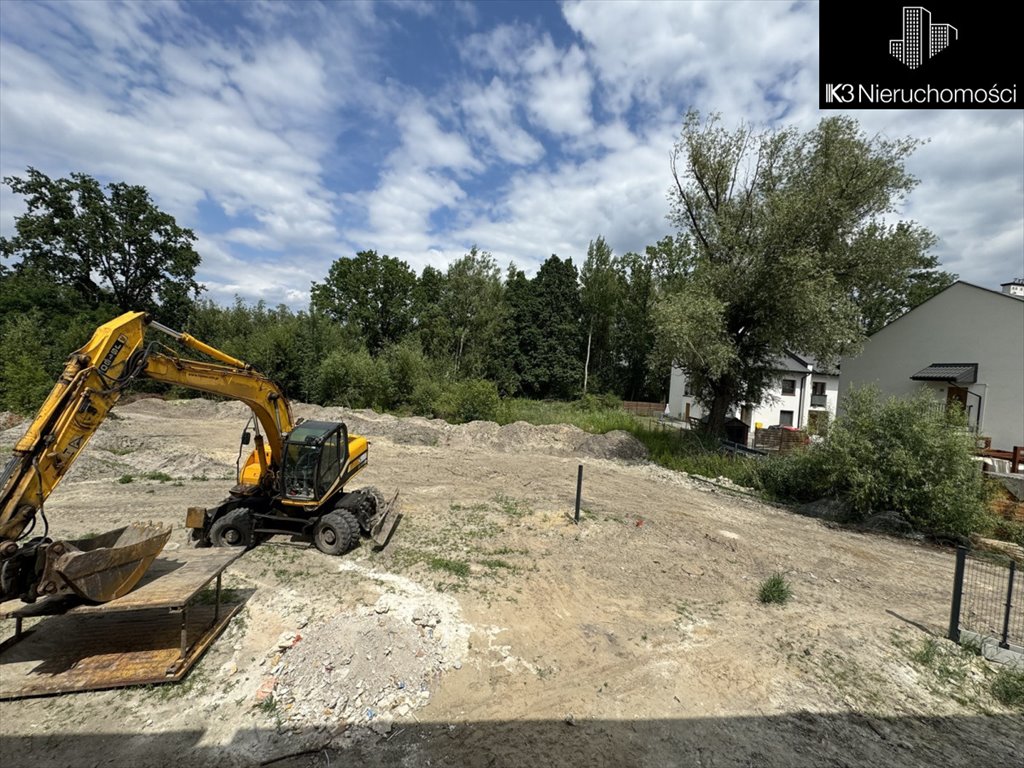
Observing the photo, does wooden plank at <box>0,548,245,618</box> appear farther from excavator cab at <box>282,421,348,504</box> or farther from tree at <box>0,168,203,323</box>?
tree at <box>0,168,203,323</box>

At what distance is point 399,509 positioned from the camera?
32.3 feet

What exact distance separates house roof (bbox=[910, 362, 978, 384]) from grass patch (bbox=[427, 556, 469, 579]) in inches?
742

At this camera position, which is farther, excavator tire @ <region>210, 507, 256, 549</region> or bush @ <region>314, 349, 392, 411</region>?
bush @ <region>314, 349, 392, 411</region>

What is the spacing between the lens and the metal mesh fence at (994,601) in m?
A: 6.01

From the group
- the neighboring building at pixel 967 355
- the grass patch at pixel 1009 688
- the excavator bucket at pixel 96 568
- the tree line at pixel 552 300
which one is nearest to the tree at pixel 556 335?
the tree line at pixel 552 300

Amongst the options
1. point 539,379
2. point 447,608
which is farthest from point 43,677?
point 539,379

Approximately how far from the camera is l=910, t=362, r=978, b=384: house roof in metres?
15.9

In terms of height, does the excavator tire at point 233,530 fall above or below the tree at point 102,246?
below

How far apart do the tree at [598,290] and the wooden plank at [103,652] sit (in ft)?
121

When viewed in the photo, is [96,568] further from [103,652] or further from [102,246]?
[102,246]

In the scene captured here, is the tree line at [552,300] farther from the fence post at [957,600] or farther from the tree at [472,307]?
the fence post at [957,600]

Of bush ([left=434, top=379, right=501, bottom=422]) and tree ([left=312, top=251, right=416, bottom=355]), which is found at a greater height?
tree ([left=312, top=251, right=416, bottom=355])

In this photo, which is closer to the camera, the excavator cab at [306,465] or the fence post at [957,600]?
the fence post at [957,600]

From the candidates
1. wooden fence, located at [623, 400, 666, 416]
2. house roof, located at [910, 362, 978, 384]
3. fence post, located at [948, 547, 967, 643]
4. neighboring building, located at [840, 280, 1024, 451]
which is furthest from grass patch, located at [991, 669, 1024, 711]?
wooden fence, located at [623, 400, 666, 416]
